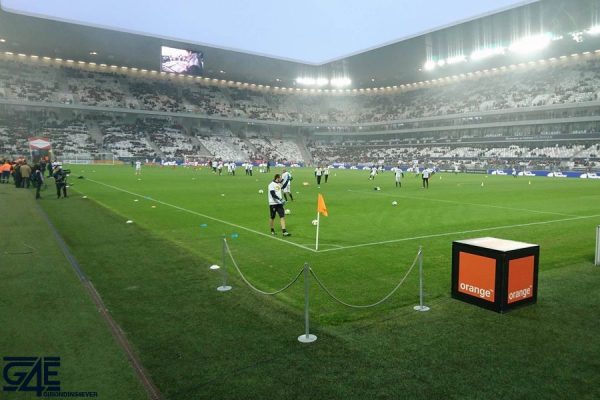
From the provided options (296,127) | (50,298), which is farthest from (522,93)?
(50,298)

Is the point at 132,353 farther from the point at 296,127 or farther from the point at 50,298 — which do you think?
the point at 296,127

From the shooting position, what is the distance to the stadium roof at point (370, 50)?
58.8m

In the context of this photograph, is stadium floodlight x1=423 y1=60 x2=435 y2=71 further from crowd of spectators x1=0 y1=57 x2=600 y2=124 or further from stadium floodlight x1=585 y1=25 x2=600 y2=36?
stadium floodlight x1=585 y1=25 x2=600 y2=36

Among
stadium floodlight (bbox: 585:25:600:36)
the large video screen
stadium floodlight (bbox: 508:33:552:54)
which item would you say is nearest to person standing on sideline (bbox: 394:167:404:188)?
stadium floodlight (bbox: 585:25:600:36)

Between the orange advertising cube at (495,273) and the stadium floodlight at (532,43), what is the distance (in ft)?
223

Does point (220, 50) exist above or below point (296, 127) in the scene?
above

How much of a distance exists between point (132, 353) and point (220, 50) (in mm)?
78710

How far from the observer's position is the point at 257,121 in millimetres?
92812

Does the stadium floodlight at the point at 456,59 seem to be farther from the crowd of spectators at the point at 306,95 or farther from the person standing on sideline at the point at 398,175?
the person standing on sideline at the point at 398,175

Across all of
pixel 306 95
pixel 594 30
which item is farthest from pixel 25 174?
pixel 306 95

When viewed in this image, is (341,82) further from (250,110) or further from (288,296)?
(288,296)

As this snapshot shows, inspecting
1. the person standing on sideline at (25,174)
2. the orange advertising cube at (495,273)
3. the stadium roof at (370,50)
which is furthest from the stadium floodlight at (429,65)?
the orange advertising cube at (495,273)
